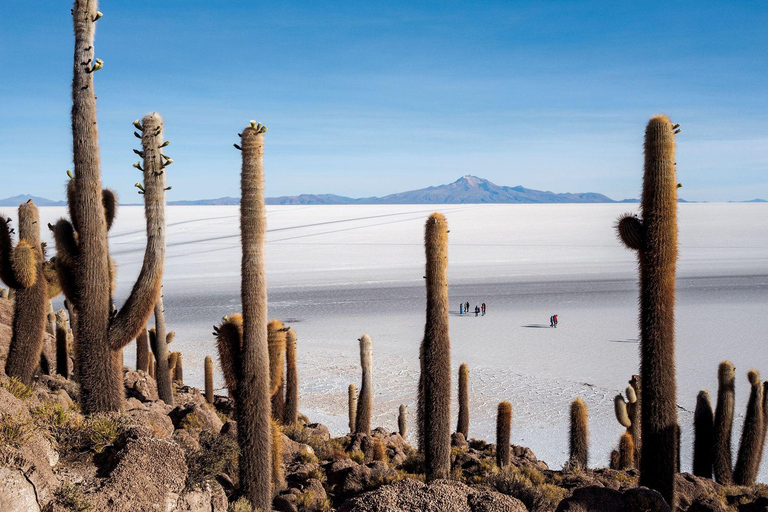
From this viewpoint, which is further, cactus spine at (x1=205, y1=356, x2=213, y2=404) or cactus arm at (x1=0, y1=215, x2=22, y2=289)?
cactus spine at (x1=205, y1=356, x2=213, y2=404)

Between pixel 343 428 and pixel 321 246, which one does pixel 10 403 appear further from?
pixel 321 246

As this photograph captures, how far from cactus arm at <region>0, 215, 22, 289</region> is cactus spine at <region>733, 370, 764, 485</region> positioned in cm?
1433

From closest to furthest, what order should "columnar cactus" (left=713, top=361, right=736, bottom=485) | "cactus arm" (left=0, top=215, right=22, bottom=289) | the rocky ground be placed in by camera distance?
the rocky ground < "cactus arm" (left=0, top=215, right=22, bottom=289) < "columnar cactus" (left=713, top=361, right=736, bottom=485)

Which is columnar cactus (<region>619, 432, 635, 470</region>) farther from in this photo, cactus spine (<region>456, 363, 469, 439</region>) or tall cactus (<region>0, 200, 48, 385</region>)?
tall cactus (<region>0, 200, 48, 385</region>)

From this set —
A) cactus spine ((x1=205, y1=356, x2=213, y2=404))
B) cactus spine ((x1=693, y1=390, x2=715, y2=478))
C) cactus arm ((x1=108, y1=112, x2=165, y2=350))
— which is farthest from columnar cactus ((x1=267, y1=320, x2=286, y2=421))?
cactus spine ((x1=693, y1=390, x2=715, y2=478))

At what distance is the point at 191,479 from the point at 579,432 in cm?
1007

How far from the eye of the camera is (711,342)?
26.1 metres

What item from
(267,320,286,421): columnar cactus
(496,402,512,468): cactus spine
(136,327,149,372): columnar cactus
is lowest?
(496,402,512,468): cactus spine

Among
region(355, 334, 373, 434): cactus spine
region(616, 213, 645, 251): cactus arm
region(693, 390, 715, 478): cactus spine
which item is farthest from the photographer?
region(355, 334, 373, 434): cactus spine

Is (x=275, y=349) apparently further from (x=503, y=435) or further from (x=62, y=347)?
(x=62, y=347)

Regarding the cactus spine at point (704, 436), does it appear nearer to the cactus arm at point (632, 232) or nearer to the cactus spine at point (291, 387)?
the cactus arm at point (632, 232)

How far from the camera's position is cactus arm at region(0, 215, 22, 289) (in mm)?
11234

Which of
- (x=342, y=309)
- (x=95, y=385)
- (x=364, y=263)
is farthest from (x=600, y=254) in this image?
(x=95, y=385)

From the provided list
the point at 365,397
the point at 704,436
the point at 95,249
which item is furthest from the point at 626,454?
the point at 95,249
